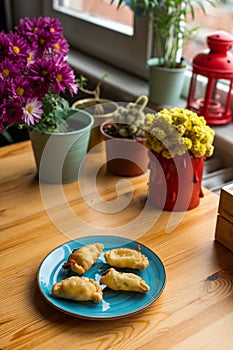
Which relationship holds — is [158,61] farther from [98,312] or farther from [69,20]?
[98,312]

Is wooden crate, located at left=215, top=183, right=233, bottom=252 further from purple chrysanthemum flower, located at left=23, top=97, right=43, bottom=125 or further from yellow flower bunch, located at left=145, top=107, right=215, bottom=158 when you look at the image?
purple chrysanthemum flower, located at left=23, top=97, right=43, bottom=125

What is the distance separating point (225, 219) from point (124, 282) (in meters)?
0.24

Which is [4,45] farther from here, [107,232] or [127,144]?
[107,232]

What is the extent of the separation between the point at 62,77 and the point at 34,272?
0.42 metres

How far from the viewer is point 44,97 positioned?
3.65 feet

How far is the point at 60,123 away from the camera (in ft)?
3.78

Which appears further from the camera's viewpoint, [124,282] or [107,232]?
[107,232]

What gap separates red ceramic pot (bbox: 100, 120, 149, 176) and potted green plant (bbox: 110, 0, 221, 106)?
332mm

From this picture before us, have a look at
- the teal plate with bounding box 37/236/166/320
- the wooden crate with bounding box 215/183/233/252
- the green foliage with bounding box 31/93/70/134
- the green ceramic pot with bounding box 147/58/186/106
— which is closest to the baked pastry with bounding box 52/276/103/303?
the teal plate with bounding box 37/236/166/320

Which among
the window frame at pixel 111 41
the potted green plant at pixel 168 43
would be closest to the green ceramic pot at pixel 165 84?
the potted green plant at pixel 168 43

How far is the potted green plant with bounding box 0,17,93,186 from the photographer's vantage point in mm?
1036

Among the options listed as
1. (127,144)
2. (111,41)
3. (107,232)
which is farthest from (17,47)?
(111,41)

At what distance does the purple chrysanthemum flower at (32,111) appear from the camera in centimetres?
104

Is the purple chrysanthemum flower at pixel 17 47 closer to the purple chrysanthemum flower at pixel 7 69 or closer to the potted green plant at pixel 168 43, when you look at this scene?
the purple chrysanthemum flower at pixel 7 69
